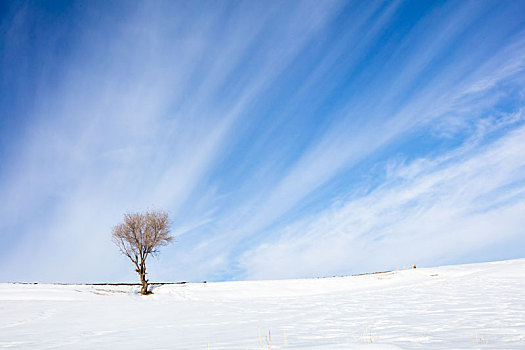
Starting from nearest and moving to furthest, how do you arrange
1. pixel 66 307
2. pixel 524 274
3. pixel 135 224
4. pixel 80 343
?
pixel 80 343 < pixel 66 307 < pixel 524 274 < pixel 135 224

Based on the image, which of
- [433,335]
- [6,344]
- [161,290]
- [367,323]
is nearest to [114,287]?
[161,290]

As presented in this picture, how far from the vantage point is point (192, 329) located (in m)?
7.41

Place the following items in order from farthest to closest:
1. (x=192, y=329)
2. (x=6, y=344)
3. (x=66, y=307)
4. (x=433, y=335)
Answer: (x=66, y=307), (x=192, y=329), (x=6, y=344), (x=433, y=335)

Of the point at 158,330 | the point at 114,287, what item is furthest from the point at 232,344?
the point at 114,287

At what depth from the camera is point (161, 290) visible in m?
25.7

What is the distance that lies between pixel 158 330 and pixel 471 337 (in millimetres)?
6195

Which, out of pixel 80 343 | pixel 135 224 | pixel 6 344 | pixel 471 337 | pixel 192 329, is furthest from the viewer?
pixel 135 224

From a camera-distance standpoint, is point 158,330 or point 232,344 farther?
point 158,330

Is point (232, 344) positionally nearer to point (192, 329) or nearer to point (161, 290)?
point (192, 329)

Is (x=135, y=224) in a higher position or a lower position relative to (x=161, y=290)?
higher

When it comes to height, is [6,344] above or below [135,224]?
below

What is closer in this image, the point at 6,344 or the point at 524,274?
the point at 6,344

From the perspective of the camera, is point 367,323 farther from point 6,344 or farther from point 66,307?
point 66,307

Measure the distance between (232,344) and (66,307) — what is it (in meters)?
13.7
